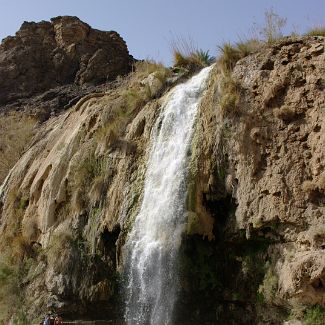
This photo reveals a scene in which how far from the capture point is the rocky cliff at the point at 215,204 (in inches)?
379

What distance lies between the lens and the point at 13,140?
21.1 metres

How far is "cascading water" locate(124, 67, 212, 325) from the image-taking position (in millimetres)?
10242

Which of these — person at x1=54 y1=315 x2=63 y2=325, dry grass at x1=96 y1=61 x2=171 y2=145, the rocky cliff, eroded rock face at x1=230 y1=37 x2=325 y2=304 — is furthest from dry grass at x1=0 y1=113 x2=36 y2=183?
eroded rock face at x1=230 y1=37 x2=325 y2=304

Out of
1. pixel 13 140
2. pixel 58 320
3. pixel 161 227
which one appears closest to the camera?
pixel 161 227

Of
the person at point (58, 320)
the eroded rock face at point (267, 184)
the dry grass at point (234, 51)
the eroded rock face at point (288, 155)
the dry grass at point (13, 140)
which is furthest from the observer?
the dry grass at point (13, 140)

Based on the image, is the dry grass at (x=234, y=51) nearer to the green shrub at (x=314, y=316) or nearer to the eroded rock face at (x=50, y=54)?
the green shrub at (x=314, y=316)

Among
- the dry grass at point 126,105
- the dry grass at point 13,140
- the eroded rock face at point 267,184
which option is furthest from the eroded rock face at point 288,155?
the dry grass at point 13,140

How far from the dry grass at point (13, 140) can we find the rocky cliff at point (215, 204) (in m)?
6.05

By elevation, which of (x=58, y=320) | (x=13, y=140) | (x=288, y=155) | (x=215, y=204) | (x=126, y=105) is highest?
(x=13, y=140)

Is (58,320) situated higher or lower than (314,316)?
higher

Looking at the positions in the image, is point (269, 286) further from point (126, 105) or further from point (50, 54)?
point (50, 54)

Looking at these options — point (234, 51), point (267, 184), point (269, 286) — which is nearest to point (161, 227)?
point (267, 184)

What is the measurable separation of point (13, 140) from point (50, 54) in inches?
378

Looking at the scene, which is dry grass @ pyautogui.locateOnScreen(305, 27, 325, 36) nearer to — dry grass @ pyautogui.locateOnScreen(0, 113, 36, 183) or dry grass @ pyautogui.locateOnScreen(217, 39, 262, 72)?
dry grass @ pyautogui.locateOnScreen(217, 39, 262, 72)
